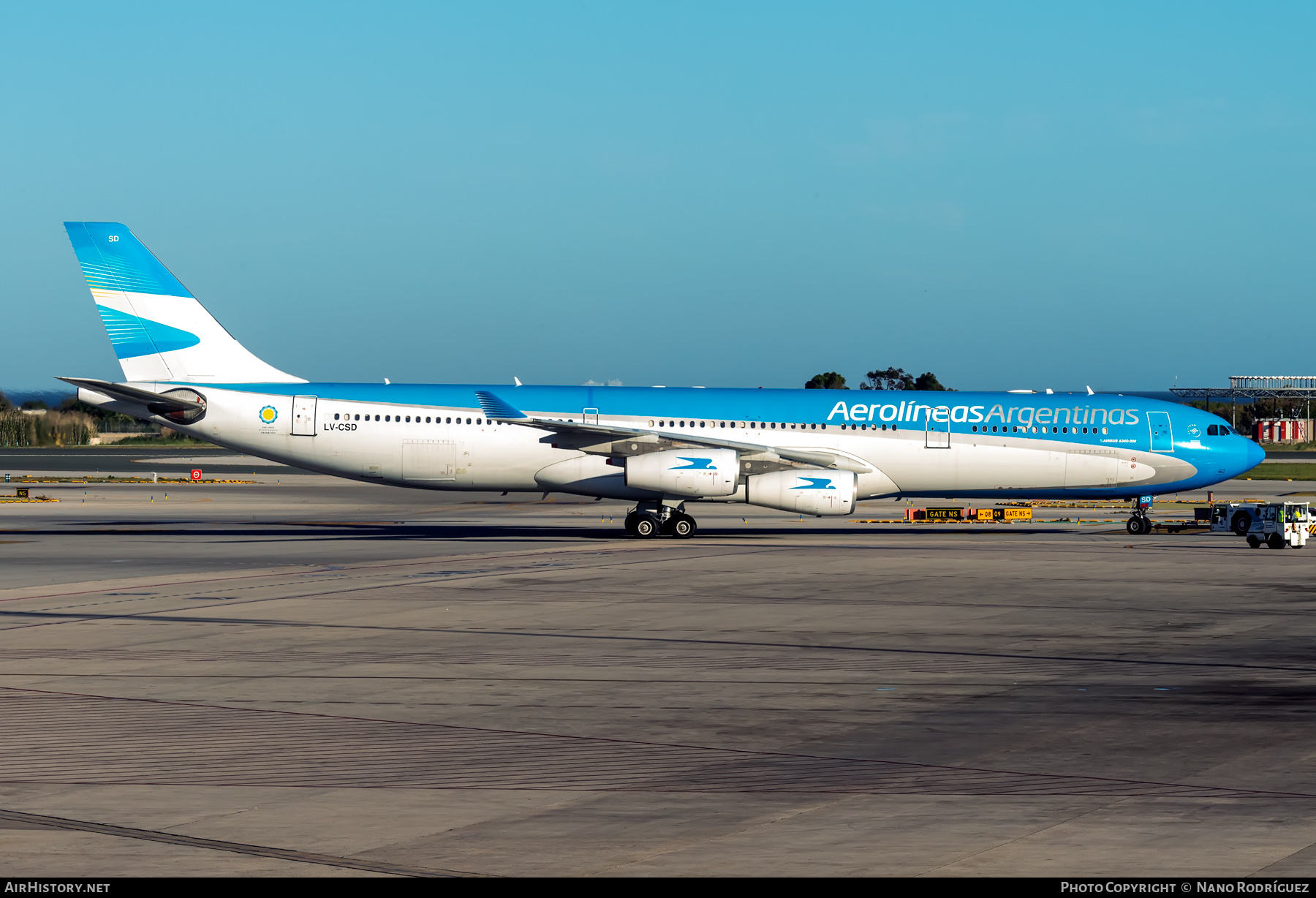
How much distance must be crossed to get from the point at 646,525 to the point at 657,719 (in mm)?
24532

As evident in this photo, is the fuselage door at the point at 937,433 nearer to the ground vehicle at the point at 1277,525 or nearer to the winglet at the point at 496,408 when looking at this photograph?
the ground vehicle at the point at 1277,525

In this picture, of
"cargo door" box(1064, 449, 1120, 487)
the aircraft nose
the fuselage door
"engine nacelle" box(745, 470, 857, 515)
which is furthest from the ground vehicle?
"engine nacelle" box(745, 470, 857, 515)

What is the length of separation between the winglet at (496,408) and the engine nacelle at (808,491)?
7.23 metres

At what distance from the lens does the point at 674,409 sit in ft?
127

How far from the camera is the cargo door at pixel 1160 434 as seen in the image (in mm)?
38469

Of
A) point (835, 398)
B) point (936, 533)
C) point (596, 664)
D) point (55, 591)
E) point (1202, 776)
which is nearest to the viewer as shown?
point (1202, 776)

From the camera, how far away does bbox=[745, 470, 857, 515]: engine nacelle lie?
1403 inches

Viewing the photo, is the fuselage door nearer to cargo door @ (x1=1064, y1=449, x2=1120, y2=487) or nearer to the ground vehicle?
cargo door @ (x1=1064, y1=449, x2=1120, y2=487)

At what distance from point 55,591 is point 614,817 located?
18.6 meters

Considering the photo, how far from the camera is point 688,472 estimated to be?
36.3 meters

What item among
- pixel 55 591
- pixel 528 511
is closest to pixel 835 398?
pixel 528 511

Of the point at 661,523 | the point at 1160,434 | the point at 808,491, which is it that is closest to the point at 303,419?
the point at 661,523

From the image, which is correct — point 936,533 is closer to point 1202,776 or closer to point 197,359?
point 197,359

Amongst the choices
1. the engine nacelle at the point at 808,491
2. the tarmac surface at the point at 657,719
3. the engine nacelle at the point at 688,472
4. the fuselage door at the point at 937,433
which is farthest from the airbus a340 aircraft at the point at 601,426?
the tarmac surface at the point at 657,719
